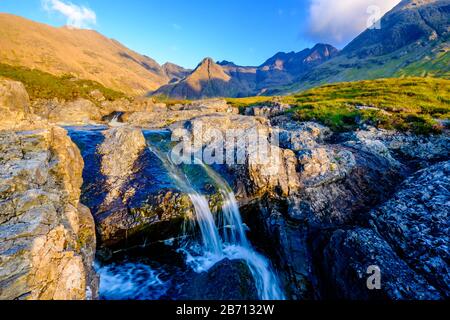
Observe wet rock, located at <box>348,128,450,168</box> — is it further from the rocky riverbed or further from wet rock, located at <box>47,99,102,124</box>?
wet rock, located at <box>47,99,102,124</box>

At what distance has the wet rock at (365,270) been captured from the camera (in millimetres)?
8164

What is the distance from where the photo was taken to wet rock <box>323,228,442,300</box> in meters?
8.16

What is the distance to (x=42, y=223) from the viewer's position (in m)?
7.76

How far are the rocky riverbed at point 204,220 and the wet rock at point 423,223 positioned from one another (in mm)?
57

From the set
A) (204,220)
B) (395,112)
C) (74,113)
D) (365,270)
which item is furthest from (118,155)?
(74,113)

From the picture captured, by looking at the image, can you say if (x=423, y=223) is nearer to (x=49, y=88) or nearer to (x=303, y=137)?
(x=303, y=137)

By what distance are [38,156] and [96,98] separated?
8708 centimetres

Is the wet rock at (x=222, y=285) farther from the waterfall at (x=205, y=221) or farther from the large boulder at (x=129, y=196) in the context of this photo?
the large boulder at (x=129, y=196)

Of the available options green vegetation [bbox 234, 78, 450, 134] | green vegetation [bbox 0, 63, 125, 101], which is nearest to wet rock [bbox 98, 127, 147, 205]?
green vegetation [bbox 234, 78, 450, 134]

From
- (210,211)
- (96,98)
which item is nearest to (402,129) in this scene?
(210,211)

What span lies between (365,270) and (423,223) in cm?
370

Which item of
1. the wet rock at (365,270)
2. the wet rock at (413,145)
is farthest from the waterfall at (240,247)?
the wet rock at (413,145)
